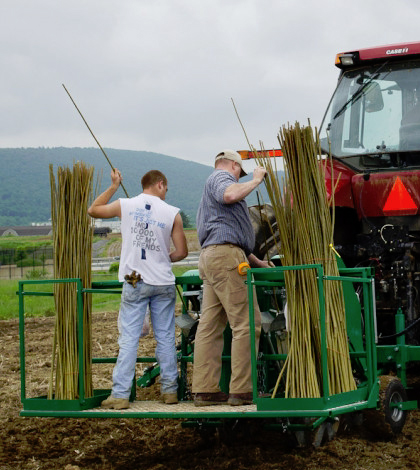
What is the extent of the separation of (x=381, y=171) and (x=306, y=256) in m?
1.92

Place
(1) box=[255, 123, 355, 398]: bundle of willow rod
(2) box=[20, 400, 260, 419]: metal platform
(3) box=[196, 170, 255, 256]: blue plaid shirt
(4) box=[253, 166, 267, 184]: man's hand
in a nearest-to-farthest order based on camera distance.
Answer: (1) box=[255, 123, 355, 398]: bundle of willow rod < (2) box=[20, 400, 260, 419]: metal platform < (4) box=[253, 166, 267, 184]: man's hand < (3) box=[196, 170, 255, 256]: blue plaid shirt

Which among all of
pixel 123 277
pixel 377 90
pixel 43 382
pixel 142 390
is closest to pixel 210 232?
pixel 123 277

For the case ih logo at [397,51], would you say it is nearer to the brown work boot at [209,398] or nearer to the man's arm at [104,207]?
the man's arm at [104,207]

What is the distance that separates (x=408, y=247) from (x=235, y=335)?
1805mm

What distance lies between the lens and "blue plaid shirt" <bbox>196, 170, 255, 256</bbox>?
5.69 m

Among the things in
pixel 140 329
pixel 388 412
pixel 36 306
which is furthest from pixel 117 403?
pixel 36 306

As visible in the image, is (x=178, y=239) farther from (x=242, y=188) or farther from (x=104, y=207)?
(x=242, y=188)

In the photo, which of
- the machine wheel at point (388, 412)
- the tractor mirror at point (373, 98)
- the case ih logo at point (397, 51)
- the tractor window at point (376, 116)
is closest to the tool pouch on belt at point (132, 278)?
the machine wheel at point (388, 412)

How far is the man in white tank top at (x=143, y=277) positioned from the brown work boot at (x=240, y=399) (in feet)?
1.67

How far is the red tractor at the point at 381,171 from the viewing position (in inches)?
267

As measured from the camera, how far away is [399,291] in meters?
6.80

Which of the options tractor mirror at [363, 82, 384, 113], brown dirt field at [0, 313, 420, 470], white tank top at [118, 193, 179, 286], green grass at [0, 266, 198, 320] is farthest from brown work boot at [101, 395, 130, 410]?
green grass at [0, 266, 198, 320]

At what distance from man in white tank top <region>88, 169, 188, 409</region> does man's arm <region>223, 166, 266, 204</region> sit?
0.59 metres

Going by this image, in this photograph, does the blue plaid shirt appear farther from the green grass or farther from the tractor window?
the green grass
